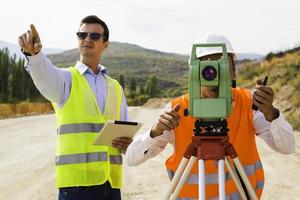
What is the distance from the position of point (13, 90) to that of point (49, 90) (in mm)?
39274

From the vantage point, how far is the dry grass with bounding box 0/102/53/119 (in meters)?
27.1

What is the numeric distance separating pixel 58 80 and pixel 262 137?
1192mm

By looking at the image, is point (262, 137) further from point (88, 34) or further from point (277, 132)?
point (88, 34)

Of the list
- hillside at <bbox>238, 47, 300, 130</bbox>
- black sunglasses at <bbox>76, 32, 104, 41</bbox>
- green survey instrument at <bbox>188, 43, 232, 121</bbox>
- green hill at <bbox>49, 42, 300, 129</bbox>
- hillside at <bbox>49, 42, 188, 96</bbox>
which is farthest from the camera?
hillside at <bbox>49, 42, 188, 96</bbox>

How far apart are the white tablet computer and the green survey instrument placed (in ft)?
2.84

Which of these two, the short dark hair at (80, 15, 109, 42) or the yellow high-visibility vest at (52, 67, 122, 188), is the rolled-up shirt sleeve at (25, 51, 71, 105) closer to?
the yellow high-visibility vest at (52, 67, 122, 188)

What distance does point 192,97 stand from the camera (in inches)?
81.3

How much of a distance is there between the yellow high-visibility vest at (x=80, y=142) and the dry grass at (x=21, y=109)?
22.5 metres

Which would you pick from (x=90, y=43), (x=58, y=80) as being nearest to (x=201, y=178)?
(x=58, y=80)

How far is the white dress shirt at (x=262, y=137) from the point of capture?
2240mm

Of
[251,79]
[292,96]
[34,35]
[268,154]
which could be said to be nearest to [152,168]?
[268,154]

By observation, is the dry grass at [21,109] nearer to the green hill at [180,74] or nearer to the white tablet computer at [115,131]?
the green hill at [180,74]

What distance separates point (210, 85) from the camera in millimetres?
2055

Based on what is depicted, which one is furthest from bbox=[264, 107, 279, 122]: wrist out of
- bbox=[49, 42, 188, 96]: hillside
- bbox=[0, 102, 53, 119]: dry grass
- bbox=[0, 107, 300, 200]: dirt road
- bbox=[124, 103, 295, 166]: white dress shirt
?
bbox=[49, 42, 188, 96]: hillside
